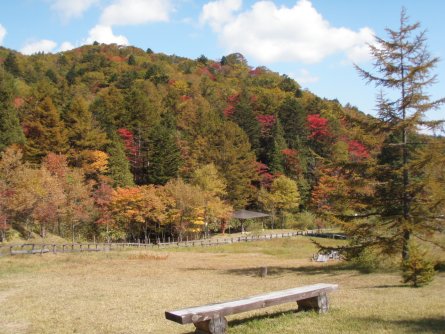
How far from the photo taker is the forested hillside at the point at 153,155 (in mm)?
43656

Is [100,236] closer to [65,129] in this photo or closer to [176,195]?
[176,195]

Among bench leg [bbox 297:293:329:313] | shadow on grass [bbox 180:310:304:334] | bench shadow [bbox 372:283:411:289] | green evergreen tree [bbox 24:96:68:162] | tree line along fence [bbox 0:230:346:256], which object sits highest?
green evergreen tree [bbox 24:96:68:162]

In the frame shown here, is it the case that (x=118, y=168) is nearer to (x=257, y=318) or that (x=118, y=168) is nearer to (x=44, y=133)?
(x=44, y=133)

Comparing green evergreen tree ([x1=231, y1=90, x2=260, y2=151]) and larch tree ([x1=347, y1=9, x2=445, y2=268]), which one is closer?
larch tree ([x1=347, y1=9, x2=445, y2=268])

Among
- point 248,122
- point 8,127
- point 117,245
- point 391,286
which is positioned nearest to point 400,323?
point 391,286

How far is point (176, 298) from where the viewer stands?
15.7 meters

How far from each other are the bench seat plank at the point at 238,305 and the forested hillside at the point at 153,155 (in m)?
14.2

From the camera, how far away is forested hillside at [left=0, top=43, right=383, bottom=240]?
43.7 meters

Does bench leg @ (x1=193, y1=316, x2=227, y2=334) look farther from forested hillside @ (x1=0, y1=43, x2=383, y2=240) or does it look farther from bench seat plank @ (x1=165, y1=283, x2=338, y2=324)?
forested hillside @ (x1=0, y1=43, x2=383, y2=240)

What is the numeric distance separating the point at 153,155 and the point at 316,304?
186 feet

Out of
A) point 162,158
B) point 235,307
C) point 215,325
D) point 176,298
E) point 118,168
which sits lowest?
point 176,298

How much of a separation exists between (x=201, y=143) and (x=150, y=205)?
70.2 ft

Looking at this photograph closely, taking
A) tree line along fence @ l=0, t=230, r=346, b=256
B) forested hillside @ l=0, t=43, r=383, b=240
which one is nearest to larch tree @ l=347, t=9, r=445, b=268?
forested hillside @ l=0, t=43, r=383, b=240

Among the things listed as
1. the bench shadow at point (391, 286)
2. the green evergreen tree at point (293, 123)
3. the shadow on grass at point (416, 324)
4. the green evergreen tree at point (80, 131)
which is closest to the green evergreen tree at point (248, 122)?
the green evergreen tree at point (293, 123)
